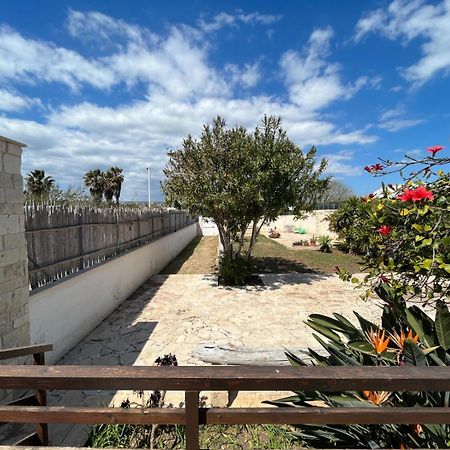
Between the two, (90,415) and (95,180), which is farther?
(95,180)

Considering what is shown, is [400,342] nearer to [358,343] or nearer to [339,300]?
[358,343]

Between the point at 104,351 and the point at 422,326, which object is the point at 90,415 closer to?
the point at 422,326

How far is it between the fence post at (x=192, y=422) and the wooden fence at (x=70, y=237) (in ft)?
11.2

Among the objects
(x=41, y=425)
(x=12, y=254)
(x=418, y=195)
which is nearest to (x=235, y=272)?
(x=12, y=254)

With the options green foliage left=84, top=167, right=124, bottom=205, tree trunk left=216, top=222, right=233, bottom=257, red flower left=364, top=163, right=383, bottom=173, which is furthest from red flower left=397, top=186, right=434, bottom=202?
green foliage left=84, top=167, right=124, bottom=205

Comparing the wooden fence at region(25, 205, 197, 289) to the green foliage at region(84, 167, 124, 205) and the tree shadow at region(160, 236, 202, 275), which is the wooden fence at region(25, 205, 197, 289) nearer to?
the tree shadow at region(160, 236, 202, 275)

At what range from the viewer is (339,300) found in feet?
23.4

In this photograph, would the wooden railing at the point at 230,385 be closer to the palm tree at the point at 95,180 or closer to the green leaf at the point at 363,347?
the green leaf at the point at 363,347

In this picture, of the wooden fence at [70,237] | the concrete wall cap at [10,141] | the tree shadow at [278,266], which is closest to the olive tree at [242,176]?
the wooden fence at [70,237]

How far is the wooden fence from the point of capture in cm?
399

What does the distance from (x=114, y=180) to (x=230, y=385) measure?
40.6 m

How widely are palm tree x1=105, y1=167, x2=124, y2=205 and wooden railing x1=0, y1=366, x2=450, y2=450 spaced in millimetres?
38610

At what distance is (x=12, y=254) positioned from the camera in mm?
2916

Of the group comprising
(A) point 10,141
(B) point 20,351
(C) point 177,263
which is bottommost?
(C) point 177,263
